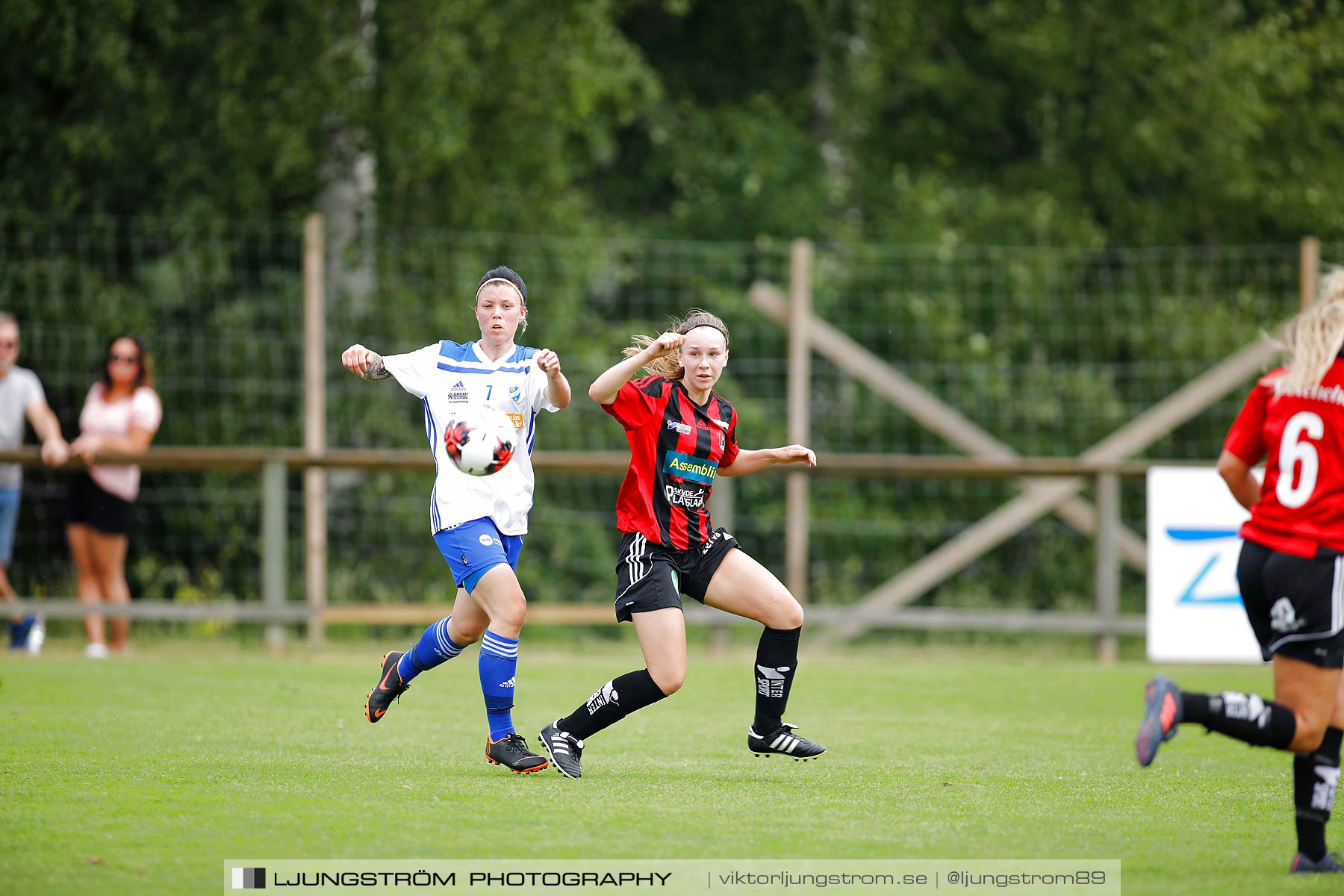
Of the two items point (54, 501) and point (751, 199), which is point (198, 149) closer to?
point (54, 501)

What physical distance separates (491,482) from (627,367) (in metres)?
0.71

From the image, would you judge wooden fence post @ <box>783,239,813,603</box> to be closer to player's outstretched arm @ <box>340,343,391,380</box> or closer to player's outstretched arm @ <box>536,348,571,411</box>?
player's outstretched arm @ <box>536,348,571,411</box>

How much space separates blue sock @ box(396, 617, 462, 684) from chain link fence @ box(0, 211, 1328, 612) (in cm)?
657

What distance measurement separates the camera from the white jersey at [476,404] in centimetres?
557

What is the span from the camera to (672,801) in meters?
4.91

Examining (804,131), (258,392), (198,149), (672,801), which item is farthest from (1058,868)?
(804,131)

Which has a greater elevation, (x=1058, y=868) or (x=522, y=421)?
(x=522, y=421)

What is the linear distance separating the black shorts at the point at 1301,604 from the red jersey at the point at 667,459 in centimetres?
208

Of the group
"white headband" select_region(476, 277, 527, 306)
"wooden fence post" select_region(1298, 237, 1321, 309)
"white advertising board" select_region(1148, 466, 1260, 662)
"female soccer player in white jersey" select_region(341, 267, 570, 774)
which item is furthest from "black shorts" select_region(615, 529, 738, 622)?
"wooden fence post" select_region(1298, 237, 1321, 309)

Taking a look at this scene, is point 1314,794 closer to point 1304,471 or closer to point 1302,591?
point 1302,591

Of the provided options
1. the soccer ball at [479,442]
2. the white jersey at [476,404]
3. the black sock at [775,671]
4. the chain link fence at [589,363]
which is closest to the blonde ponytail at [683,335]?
the white jersey at [476,404]

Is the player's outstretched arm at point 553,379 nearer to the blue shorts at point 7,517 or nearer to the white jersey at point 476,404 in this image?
the white jersey at point 476,404

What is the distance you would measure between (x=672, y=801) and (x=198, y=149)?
9483 mm

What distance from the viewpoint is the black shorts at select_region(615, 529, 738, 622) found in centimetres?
555
